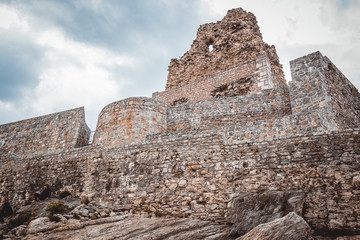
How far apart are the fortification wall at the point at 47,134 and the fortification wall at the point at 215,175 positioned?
4.46m

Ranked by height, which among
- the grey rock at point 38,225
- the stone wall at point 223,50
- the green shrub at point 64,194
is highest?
the stone wall at point 223,50

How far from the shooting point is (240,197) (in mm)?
7047

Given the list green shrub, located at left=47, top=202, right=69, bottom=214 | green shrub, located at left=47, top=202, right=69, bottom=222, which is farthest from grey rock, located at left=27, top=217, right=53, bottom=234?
green shrub, located at left=47, top=202, right=69, bottom=214

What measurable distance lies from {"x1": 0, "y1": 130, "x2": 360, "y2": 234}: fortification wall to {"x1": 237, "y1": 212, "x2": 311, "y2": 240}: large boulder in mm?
673

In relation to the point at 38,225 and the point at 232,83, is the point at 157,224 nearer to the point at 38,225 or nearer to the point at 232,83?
the point at 38,225

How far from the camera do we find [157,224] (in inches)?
278

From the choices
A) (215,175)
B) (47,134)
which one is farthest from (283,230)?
(47,134)

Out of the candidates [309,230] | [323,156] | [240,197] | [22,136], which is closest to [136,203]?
[240,197]

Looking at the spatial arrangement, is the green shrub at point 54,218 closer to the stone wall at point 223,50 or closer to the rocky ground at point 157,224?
the rocky ground at point 157,224

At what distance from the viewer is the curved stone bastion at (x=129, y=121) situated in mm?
12016

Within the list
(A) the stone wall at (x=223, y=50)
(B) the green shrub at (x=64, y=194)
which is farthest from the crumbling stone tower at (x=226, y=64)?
(B) the green shrub at (x=64, y=194)

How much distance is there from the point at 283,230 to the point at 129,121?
8173 millimetres

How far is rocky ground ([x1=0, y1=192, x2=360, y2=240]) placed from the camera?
5.80 m

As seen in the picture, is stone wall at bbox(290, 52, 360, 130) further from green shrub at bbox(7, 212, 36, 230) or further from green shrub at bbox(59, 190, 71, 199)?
green shrub at bbox(7, 212, 36, 230)
